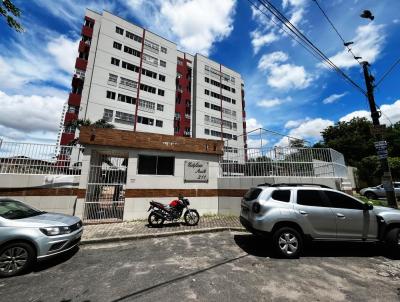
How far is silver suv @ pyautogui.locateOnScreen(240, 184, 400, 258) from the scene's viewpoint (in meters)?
5.46

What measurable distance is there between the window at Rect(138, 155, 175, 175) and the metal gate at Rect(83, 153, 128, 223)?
83cm

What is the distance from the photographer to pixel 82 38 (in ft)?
104

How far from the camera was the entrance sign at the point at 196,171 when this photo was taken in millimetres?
10836

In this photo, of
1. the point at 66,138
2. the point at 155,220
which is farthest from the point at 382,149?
the point at 66,138

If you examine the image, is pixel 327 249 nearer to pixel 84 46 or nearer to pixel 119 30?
pixel 84 46

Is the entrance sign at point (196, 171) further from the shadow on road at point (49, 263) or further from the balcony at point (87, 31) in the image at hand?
the balcony at point (87, 31)

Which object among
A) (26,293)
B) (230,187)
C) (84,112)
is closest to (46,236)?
(26,293)

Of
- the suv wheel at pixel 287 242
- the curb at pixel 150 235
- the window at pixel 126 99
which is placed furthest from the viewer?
the window at pixel 126 99

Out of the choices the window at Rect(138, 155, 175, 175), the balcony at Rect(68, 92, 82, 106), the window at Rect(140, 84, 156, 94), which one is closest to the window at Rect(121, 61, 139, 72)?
the window at Rect(140, 84, 156, 94)

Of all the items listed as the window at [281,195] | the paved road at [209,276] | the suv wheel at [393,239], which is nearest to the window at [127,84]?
the paved road at [209,276]

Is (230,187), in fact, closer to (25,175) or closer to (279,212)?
(279,212)

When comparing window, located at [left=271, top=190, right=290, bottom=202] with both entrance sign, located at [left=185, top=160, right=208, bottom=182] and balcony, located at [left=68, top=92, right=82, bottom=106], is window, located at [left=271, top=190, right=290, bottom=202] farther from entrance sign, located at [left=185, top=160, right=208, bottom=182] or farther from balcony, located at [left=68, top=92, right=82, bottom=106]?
balcony, located at [left=68, top=92, right=82, bottom=106]

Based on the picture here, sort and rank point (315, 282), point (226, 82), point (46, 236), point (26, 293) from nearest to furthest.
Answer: point (26, 293) → point (315, 282) → point (46, 236) → point (226, 82)

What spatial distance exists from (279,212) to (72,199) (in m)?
8.39
